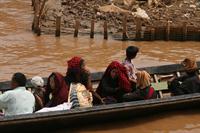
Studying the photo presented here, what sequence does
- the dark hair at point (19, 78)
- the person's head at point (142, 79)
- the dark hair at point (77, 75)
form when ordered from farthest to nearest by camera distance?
the person's head at point (142, 79), the dark hair at point (77, 75), the dark hair at point (19, 78)

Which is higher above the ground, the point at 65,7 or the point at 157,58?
the point at 65,7

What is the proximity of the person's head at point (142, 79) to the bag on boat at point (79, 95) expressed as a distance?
1.02 metres

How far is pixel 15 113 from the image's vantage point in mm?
8109

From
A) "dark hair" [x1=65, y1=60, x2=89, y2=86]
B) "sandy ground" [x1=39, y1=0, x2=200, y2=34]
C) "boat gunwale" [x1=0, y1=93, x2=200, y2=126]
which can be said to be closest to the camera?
"boat gunwale" [x1=0, y1=93, x2=200, y2=126]

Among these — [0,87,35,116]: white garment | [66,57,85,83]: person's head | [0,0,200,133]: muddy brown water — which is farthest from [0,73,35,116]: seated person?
[0,0,200,133]: muddy brown water

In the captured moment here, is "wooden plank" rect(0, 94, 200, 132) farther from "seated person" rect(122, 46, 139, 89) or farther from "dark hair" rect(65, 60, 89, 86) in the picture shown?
"seated person" rect(122, 46, 139, 89)

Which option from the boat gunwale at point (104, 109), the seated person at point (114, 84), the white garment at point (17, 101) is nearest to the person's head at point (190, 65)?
the boat gunwale at point (104, 109)

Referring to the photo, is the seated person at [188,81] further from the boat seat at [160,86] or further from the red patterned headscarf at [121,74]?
the red patterned headscarf at [121,74]

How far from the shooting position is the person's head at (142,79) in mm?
9023

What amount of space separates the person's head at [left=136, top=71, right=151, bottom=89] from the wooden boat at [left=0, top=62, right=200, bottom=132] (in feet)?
0.98

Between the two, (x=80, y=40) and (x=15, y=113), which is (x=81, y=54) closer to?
(x=80, y=40)

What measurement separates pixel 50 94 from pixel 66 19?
1597 cm

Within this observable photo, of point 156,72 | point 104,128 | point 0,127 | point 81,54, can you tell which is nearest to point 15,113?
point 0,127

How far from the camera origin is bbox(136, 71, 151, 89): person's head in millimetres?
9023
